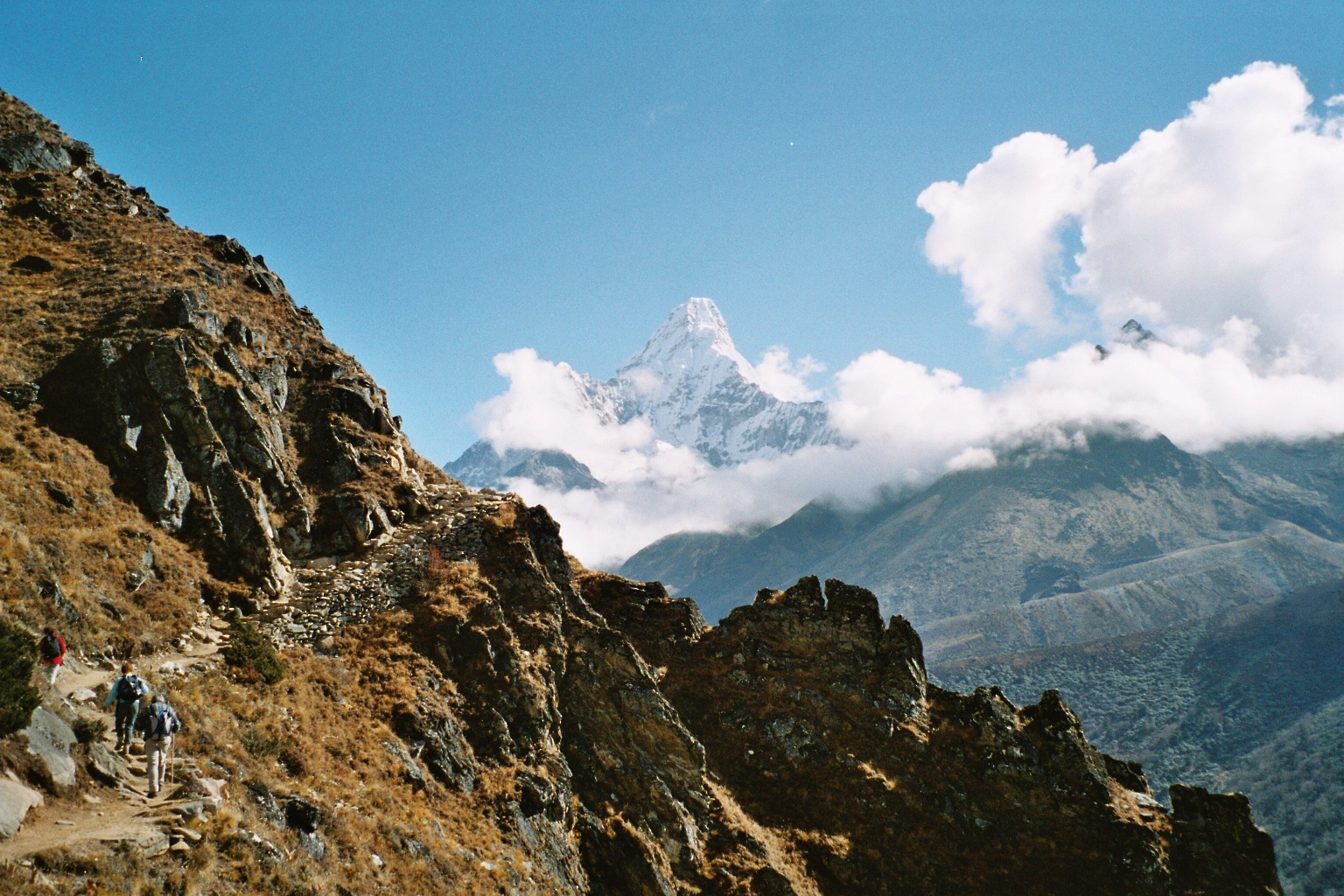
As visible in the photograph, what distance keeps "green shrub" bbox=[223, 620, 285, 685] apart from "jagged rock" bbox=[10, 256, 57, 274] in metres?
29.0

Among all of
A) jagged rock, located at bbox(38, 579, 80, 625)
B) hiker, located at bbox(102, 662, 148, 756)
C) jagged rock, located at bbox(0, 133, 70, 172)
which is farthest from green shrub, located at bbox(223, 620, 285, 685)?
jagged rock, located at bbox(0, 133, 70, 172)

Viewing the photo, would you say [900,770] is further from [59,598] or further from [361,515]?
[59,598]

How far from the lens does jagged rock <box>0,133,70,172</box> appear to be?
159 feet

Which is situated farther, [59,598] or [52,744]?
[59,598]

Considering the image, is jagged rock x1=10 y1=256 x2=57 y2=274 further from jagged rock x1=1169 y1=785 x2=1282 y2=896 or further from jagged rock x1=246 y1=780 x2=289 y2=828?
jagged rock x1=1169 y1=785 x2=1282 y2=896

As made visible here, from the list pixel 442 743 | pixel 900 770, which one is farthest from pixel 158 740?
pixel 900 770

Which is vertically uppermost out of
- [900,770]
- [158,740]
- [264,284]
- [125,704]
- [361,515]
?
[264,284]

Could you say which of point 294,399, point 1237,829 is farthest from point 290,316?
point 1237,829

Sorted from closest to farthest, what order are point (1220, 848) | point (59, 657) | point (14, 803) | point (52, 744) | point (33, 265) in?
point (14, 803), point (52, 744), point (59, 657), point (1220, 848), point (33, 265)

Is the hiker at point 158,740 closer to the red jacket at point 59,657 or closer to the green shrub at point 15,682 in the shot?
the green shrub at point 15,682

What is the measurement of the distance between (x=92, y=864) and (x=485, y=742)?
642 inches

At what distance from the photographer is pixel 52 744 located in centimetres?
1533

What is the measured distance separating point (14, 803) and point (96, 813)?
1.75 m

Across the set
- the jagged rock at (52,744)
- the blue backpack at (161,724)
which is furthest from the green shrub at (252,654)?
the jagged rock at (52,744)
